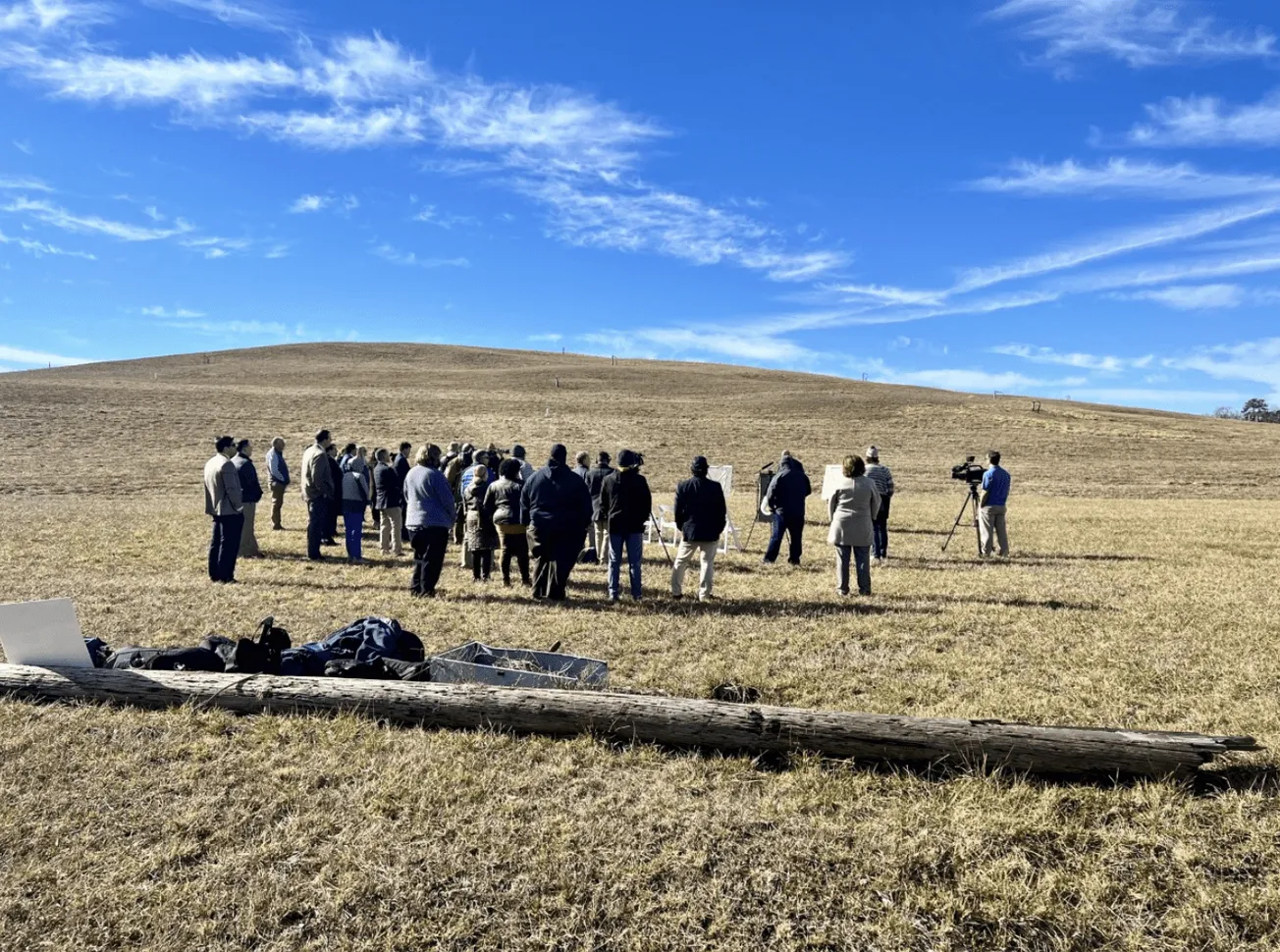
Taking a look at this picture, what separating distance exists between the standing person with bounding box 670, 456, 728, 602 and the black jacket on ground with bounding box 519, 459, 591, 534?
146cm

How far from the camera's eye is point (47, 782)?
4809mm

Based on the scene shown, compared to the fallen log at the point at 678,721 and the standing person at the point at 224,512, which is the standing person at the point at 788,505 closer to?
the fallen log at the point at 678,721

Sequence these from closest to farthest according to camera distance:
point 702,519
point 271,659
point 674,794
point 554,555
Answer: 1. point 674,794
2. point 271,659
3. point 554,555
4. point 702,519

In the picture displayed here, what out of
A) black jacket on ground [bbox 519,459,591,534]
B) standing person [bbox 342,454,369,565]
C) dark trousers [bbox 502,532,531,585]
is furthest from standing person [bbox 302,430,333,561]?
black jacket on ground [bbox 519,459,591,534]

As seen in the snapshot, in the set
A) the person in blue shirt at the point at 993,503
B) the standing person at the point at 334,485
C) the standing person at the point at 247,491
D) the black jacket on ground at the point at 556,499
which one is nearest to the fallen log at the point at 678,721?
the black jacket on ground at the point at 556,499

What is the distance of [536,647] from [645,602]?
8.56ft

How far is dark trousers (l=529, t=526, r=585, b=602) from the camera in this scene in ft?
33.4

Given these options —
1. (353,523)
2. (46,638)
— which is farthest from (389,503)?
(46,638)

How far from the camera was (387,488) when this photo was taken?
14.6 meters

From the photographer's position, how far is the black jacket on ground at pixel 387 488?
1454 centimetres

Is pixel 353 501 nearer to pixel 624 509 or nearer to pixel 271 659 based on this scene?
pixel 624 509

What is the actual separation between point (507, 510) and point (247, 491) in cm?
502

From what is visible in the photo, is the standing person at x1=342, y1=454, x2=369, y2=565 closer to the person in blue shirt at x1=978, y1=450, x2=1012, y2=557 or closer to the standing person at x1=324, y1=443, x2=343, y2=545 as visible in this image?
the standing person at x1=324, y1=443, x2=343, y2=545

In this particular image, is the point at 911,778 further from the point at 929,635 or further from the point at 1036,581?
the point at 1036,581
